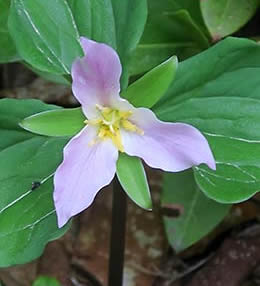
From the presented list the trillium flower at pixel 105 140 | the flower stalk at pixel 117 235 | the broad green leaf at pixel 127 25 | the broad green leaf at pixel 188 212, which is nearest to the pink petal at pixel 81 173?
the trillium flower at pixel 105 140

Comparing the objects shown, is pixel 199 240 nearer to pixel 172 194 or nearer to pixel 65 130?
pixel 172 194

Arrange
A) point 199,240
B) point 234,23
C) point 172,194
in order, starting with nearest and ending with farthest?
point 234,23 < point 172,194 < point 199,240

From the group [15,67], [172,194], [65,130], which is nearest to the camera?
[65,130]

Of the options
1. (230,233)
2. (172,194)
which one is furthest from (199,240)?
(172,194)

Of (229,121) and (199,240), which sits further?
(199,240)

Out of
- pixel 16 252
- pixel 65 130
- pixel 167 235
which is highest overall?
pixel 65 130

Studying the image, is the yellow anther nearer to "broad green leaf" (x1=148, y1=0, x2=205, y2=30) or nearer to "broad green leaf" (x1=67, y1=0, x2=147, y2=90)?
"broad green leaf" (x1=67, y1=0, x2=147, y2=90)
